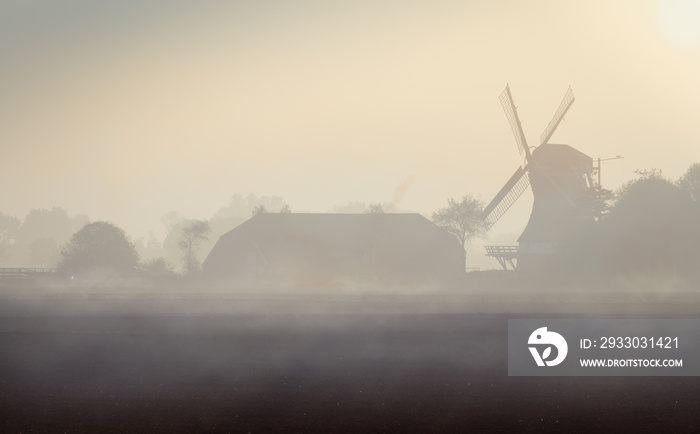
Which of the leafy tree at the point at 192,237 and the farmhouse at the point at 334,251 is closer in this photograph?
the farmhouse at the point at 334,251

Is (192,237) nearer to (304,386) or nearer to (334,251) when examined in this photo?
(334,251)

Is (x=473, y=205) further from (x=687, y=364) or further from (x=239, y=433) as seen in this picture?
(x=239, y=433)

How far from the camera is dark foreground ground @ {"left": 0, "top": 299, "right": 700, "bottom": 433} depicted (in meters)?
17.9

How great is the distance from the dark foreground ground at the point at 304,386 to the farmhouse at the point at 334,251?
69.7 meters

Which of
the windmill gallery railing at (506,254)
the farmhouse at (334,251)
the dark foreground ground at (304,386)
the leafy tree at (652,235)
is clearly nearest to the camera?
the dark foreground ground at (304,386)

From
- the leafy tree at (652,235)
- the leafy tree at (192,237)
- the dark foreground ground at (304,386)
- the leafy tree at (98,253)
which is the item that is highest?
the leafy tree at (192,237)

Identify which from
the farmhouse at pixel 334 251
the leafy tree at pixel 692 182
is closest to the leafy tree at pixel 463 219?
the farmhouse at pixel 334 251

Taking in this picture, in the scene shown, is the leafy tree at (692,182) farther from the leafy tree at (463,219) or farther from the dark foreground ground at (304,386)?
the dark foreground ground at (304,386)

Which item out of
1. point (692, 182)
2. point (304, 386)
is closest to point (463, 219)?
point (692, 182)

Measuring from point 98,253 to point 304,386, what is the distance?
10157cm

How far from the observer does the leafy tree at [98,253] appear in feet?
384

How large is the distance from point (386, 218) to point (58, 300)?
191 feet

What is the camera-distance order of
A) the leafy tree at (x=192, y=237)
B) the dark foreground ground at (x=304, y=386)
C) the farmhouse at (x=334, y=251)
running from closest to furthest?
1. the dark foreground ground at (x=304, y=386)
2. the farmhouse at (x=334, y=251)
3. the leafy tree at (x=192, y=237)

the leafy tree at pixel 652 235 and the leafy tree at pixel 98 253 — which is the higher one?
the leafy tree at pixel 98 253
